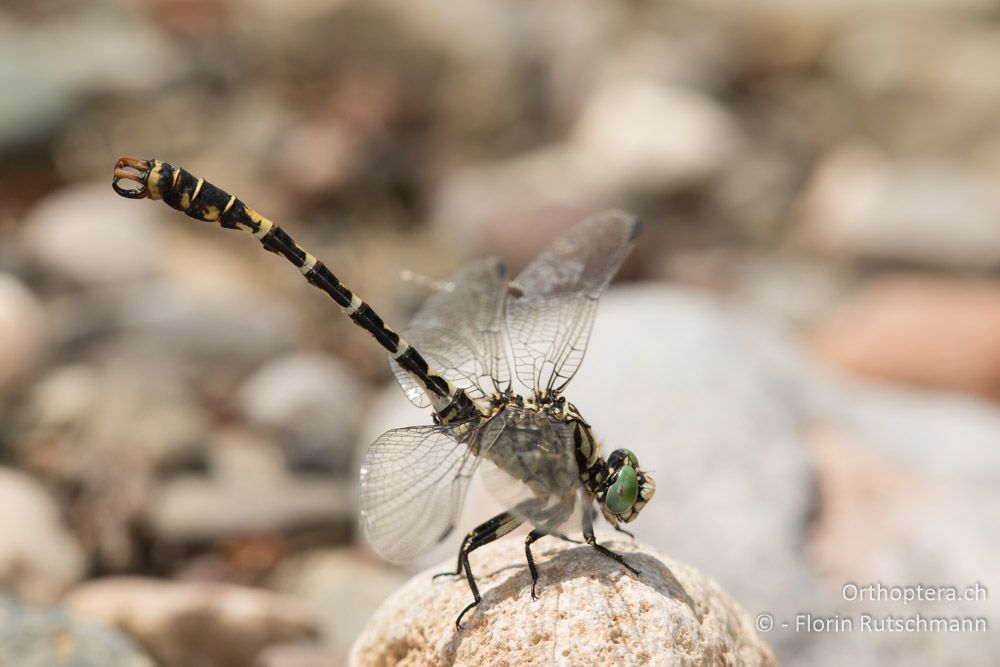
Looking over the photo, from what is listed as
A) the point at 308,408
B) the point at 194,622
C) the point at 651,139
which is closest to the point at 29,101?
the point at 308,408

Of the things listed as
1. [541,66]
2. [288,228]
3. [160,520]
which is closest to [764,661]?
[160,520]

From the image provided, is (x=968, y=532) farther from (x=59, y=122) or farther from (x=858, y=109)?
(x=858, y=109)

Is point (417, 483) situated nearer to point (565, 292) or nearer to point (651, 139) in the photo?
point (565, 292)

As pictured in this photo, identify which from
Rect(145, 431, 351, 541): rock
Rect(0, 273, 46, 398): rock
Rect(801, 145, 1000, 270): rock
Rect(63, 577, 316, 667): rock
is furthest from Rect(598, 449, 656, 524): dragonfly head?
Rect(801, 145, 1000, 270): rock

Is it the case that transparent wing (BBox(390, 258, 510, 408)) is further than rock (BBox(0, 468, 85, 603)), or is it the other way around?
rock (BBox(0, 468, 85, 603))

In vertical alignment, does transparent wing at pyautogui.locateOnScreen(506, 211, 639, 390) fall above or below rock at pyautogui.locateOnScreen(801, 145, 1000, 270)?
below

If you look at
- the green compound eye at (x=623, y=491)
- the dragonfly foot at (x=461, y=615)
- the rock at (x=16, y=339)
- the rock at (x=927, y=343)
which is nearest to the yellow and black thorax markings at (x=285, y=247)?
the green compound eye at (x=623, y=491)

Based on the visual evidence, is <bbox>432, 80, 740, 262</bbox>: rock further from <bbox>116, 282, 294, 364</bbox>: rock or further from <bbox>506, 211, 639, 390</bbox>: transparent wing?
<bbox>506, 211, 639, 390</bbox>: transparent wing

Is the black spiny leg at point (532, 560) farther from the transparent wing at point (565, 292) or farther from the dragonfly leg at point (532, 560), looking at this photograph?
the transparent wing at point (565, 292)
